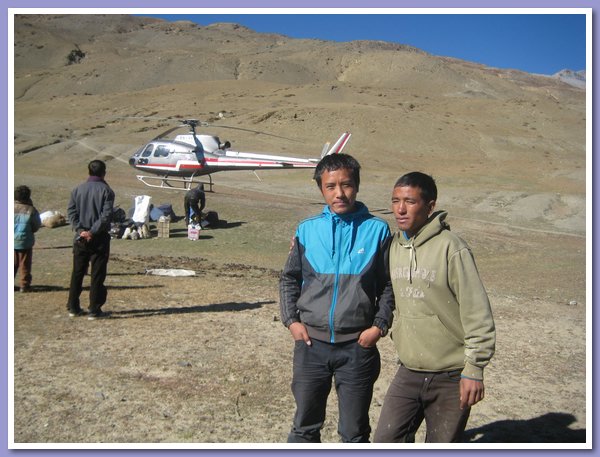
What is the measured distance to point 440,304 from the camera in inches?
117

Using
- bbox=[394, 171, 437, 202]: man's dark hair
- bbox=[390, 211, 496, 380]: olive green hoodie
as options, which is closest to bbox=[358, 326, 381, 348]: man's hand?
bbox=[390, 211, 496, 380]: olive green hoodie

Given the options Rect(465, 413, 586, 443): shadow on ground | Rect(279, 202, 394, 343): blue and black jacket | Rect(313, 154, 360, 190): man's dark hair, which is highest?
Rect(313, 154, 360, 190): man's dark hair

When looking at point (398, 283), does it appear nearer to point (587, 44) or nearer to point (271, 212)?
point (587, 44)

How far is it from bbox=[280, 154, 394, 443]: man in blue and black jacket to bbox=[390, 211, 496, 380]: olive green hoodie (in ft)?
0.40

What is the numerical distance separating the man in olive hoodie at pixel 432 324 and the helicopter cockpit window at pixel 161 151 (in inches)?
744

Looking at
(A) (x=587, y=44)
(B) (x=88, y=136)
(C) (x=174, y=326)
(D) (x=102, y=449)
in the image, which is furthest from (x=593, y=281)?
(B) (x=88, y=136)

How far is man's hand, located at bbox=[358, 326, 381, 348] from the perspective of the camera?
9.98 ft

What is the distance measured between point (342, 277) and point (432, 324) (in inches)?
19.3

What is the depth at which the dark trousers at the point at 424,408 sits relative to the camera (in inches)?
119

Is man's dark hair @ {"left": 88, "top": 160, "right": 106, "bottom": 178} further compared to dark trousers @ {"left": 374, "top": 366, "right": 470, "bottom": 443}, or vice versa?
man's dark hair @ {"left": 88, "top": 160, "right": 106, "bottom": 178}

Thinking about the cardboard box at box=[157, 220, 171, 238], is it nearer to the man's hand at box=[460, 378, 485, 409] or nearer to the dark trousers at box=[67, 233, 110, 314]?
the dark trousers at box=[67, 233, 110, 314]

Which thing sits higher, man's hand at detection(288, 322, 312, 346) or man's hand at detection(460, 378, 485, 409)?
man's hand at detection(288, 322, 312, 346)

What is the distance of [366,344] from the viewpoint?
120 inches

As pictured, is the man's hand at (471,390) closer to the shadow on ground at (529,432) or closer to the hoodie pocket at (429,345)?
the hoodie pocket at (429,345)
